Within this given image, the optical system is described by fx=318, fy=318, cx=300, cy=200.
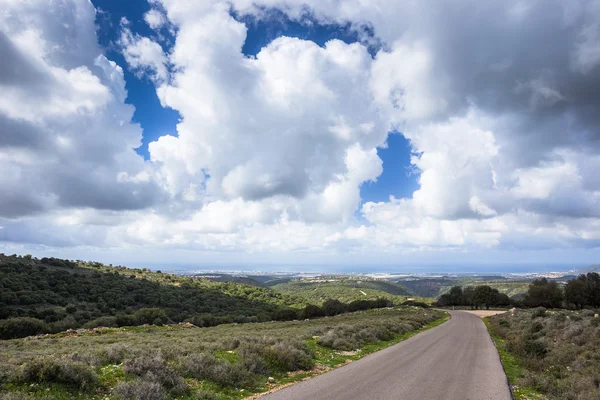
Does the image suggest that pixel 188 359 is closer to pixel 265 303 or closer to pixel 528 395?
pixel 528 395

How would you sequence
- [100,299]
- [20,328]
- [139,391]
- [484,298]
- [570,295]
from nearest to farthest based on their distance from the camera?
[139,391] → [20,328] → [100,299] → [570,295] → [484,298]

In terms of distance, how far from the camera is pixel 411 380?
1285 centimetres

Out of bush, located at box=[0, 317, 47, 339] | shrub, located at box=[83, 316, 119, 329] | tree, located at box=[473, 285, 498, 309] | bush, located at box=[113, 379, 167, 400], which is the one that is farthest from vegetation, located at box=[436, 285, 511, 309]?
bush, located at box=[113, 379, 167, 400]

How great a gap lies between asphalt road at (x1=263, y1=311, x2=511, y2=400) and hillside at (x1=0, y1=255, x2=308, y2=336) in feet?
135

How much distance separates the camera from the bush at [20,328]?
117 ft

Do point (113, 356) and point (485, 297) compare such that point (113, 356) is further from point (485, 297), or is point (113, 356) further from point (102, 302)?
point (485, 297)

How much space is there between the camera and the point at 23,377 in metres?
8.42

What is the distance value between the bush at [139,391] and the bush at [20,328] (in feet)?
129

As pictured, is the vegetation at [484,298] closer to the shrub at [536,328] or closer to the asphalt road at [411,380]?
the shrub at [536,328]

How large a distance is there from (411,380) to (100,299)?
59.6m

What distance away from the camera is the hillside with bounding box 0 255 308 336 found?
45691 millimetres

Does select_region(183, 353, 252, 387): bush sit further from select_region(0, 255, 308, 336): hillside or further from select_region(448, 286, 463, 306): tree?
select_region(448, 286, 463, 306): tree

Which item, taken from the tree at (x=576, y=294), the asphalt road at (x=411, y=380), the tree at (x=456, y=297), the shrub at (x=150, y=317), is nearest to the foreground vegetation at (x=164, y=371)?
the asphalt road at (x=411, y=380)

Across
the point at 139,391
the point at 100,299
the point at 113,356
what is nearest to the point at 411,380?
the point at 139,391
